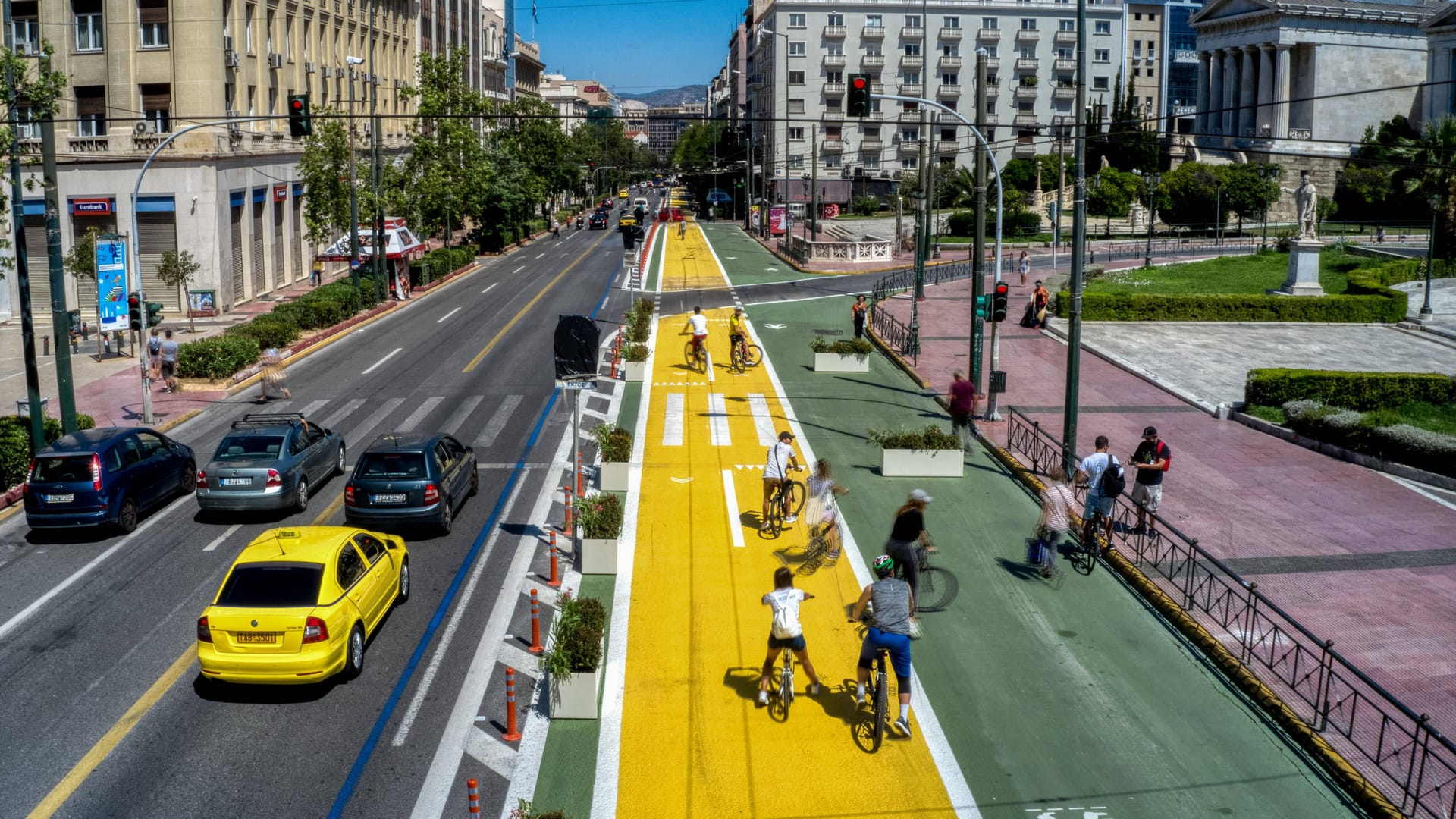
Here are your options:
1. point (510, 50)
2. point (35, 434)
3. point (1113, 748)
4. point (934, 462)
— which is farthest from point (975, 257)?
point (510, 50)

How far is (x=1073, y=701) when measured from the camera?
14.2 metres

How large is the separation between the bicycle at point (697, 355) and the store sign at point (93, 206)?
27.5 m

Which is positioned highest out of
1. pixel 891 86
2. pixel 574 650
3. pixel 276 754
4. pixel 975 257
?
pixel 891 86

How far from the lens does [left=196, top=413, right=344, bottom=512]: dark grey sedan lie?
20.9 m

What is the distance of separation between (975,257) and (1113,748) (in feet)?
58.7

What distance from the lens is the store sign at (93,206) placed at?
162 feet

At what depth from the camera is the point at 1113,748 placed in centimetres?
1307

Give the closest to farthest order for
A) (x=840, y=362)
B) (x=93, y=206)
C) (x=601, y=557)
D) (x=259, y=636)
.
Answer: (x=259, y=636)
(x=601, y=557)
(x=840, y=362)
(x=93, y=206)

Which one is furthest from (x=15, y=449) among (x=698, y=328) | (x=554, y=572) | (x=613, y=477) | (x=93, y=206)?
(x=93, y=206)

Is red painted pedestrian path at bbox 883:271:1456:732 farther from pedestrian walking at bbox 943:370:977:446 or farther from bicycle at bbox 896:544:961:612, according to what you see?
bicycle at bbox 896:544:961:612

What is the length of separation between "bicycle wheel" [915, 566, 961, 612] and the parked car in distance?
25.3 ft

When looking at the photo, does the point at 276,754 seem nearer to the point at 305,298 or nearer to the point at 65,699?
the point at 65,699

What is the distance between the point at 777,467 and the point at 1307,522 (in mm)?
8946

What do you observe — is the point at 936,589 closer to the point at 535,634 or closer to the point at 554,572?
the point at 554,572
